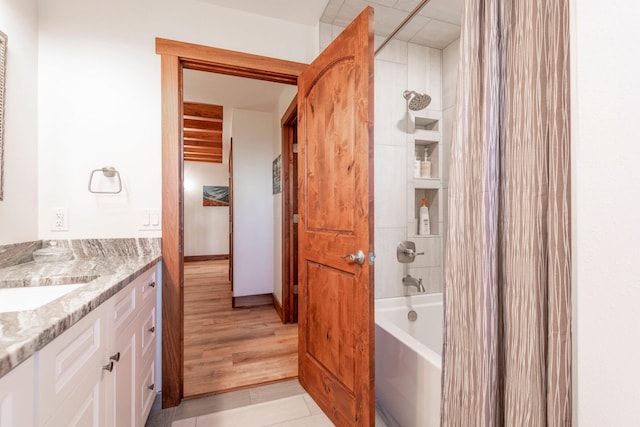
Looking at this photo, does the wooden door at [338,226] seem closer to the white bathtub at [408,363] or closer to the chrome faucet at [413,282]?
the white bathtub at [408,363]

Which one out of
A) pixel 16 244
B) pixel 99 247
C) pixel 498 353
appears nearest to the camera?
pixel 498 353

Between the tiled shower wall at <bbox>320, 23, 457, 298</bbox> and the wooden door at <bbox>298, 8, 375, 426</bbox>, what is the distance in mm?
496

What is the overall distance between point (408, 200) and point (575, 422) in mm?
1534

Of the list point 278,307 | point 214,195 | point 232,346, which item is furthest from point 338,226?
point 214,195

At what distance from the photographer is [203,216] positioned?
23.5 ft

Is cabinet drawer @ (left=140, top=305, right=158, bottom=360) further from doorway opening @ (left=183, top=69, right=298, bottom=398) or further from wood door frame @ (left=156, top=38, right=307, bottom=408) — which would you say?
doorway opening @ (left=183, top=69, right=298, bottom=398)

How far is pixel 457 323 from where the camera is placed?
0.92 m

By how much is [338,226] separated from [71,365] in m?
1.13

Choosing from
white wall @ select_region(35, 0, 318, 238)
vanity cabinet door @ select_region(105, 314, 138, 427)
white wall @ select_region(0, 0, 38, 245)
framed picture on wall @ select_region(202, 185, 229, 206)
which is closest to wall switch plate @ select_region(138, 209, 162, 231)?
white wall @ select_region(35, 0, 318, 238)

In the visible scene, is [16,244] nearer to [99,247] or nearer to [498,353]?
[99,247]

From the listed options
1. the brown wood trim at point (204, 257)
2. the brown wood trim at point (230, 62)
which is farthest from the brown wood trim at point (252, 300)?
the brown wood trim at point (204, 257)

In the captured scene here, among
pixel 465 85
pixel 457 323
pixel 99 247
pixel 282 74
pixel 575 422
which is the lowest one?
pixel 575 422

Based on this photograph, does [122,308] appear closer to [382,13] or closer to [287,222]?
[287,222]

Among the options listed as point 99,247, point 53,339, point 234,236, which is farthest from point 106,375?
point 234,236
